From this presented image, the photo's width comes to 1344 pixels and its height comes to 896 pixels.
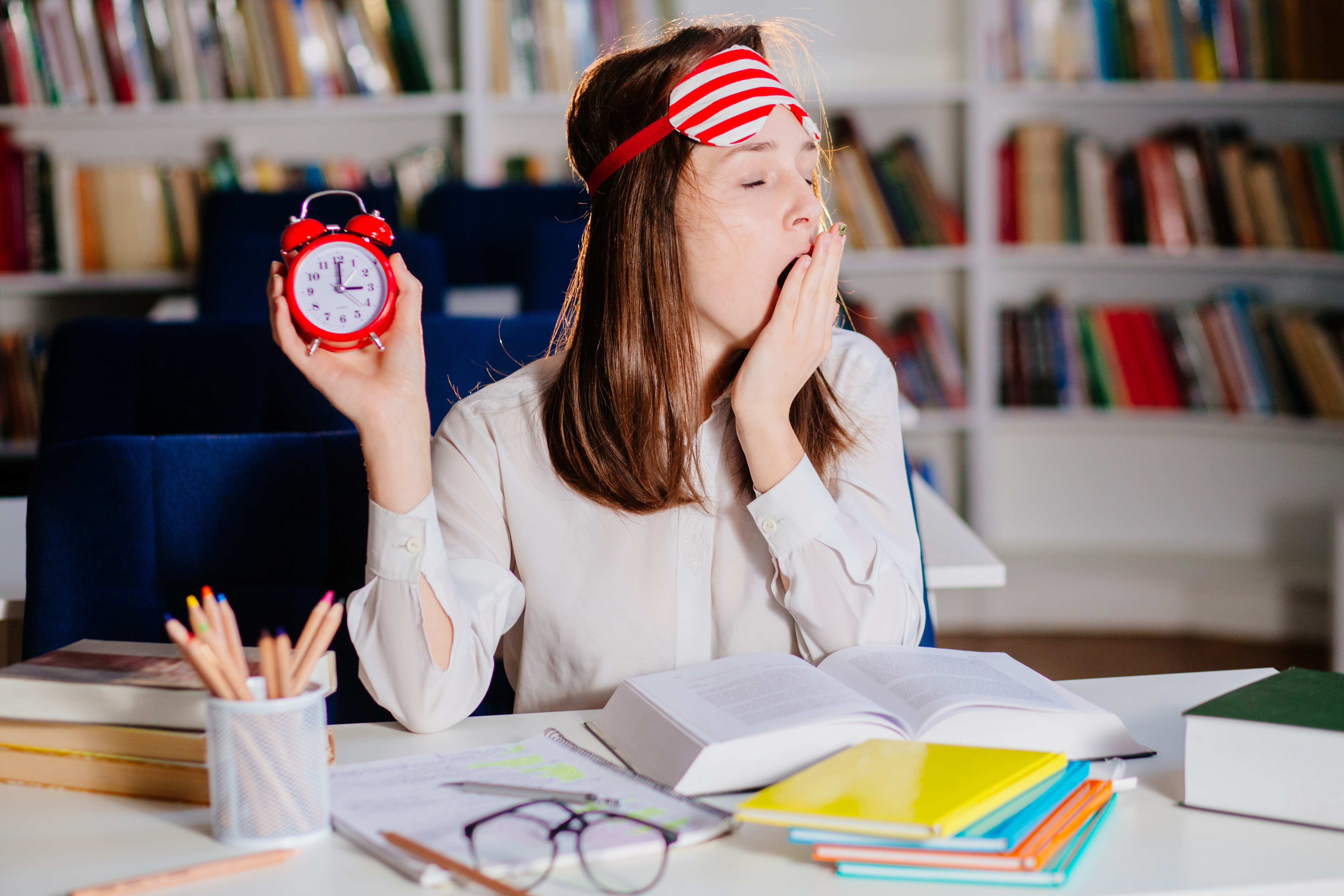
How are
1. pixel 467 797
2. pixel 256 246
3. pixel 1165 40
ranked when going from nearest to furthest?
pixel 467 797 < pixel 256 246 < pixel 1165 40

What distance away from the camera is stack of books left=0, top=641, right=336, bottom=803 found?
0.90 m

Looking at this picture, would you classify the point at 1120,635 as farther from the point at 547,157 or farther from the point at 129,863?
the point at 129,863

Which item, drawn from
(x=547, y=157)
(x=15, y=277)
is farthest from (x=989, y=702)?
(x=15, y=277)

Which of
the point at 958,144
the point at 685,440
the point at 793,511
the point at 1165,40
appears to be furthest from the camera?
the point at 958,144

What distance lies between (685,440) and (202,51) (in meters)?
2.98

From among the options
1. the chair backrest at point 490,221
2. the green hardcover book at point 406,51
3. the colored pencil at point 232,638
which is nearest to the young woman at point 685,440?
the colored pencil at point 232,638

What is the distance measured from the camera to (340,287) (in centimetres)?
103

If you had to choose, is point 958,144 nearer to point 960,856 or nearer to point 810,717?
point 810,717

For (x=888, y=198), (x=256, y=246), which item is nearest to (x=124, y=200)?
(x=256, y=246)

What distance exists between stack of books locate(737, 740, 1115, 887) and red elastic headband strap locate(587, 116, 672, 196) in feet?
Result: 2.26

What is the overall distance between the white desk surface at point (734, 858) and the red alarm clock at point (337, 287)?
15.6 inches

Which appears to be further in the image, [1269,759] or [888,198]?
[888,198]

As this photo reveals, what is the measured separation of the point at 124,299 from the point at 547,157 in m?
1.44

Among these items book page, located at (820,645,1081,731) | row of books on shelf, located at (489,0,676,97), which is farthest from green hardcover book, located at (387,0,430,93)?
book page, located at (820,645,1081,731)
